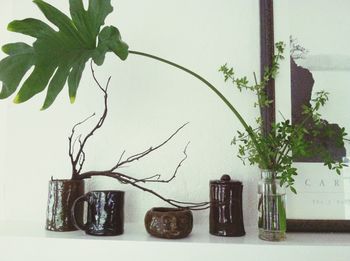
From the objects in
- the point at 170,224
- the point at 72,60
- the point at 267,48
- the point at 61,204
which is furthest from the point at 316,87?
the point at 61,204

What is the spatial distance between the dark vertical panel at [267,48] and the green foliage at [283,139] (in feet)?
0.06

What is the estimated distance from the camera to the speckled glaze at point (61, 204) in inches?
35.4

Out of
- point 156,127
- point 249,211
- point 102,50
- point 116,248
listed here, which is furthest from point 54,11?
point 249,211

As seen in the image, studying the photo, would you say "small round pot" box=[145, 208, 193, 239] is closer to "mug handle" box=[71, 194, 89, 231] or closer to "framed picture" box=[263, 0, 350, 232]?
"mug handle" box=[71, 194, 89, 231]

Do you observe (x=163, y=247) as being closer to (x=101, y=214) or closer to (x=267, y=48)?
(x=101, y=214)

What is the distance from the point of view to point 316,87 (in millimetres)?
951

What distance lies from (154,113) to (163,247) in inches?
16.2

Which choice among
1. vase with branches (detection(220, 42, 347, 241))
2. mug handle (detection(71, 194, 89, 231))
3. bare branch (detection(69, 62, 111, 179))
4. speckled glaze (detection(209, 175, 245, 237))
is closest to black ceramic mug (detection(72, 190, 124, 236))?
mug handle (detection(71, 194, 89, 231))

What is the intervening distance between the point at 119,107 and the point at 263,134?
451 mm

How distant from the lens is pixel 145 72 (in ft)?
3.46

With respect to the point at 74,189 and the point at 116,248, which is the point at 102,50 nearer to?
the point at 74,189

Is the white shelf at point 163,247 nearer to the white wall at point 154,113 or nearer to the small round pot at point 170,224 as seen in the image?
the small round pot at point 170,224

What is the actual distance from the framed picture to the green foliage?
0.10ft

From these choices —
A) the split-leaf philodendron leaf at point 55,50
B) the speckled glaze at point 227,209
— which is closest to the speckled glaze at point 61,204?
the split-leaf philodendron leaf at point 55,50
